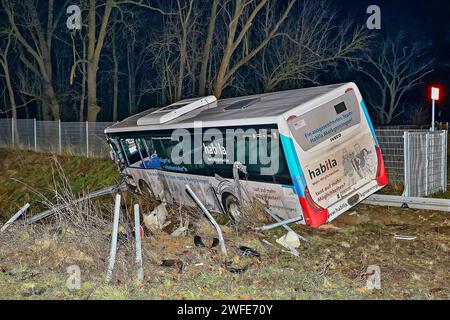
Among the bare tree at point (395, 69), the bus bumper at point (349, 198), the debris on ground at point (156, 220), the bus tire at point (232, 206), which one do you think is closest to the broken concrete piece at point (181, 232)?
the debris on ground at point (156, 220)

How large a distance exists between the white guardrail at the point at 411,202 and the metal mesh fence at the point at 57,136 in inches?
548

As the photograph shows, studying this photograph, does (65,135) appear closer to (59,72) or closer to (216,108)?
(216,108)

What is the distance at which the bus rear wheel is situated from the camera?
1089cm

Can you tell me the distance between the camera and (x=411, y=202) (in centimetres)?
1129

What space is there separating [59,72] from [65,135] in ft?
94.1

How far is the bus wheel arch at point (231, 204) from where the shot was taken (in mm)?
10891

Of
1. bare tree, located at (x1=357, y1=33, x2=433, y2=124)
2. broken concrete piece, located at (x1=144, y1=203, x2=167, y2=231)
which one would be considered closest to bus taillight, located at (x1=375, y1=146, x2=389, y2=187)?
broken concrete piece, located at (x1=144, y1=203, x2=167, y2=231)

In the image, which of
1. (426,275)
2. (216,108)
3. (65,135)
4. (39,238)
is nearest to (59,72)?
(65,135)

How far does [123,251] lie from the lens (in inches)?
297

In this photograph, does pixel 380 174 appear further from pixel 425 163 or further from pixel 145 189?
pixel 145 189

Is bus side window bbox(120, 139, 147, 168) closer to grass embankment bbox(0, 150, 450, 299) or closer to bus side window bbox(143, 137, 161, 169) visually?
bus side window bbox(143, 137, 161, 169)

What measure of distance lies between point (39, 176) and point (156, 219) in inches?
570

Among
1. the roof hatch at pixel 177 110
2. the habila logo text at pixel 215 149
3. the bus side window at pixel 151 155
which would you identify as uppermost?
the roof hatch at pixel 177 110

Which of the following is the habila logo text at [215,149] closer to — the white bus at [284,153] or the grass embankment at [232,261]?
the white bus at [284,153]
